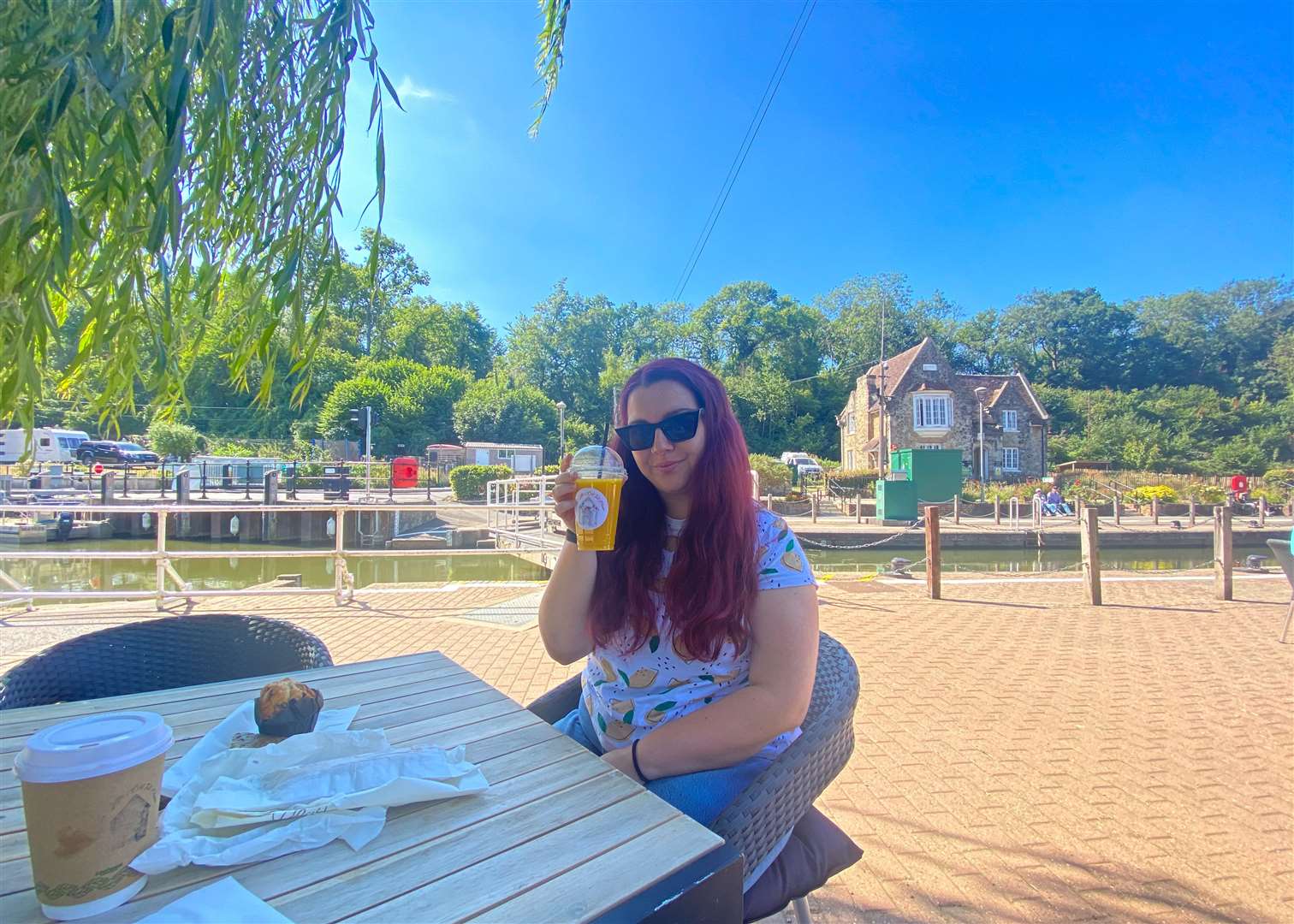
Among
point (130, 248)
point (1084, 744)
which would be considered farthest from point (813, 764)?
point (1084, 744)

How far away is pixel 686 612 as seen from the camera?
1286 millimetres

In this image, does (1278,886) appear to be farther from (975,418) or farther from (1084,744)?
(975,418)

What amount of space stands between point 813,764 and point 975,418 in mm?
34178

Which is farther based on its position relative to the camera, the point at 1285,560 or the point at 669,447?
the point at 1285,560

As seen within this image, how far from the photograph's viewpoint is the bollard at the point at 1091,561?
5980 millimetres

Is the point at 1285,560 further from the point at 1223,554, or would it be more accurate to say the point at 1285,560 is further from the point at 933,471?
the point at 933,471

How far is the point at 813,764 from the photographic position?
46.7 inches

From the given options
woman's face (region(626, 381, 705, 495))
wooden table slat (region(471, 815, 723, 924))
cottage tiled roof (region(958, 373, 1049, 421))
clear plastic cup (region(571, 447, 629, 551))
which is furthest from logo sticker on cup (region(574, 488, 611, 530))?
cottage tiled roof (region(958, 373, 1049, 421))

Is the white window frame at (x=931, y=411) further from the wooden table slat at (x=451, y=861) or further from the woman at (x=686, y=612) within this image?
the wooden table slat at (x=451, y=861)

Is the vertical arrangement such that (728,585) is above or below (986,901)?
A: above

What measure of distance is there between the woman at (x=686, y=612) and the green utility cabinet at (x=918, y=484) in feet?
57.2

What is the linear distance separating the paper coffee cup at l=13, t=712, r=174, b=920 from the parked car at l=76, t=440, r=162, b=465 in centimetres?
3355

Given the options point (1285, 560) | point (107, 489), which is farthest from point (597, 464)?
point (107, 489)

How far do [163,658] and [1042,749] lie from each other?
3.51 m
